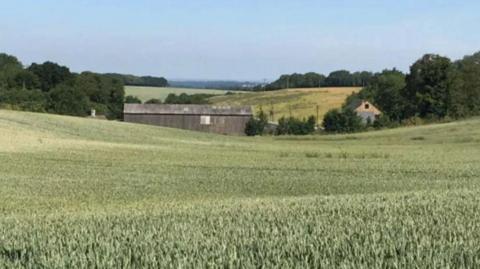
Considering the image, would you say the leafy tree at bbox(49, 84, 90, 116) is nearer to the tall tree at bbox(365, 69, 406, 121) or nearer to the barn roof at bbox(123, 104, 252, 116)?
the barn roof at bbox(123, 104, 252, 116)

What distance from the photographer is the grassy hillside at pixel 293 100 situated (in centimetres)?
14988

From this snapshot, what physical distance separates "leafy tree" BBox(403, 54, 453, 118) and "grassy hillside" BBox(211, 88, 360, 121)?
34141 mm

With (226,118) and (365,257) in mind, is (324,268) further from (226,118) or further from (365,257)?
(226,118)

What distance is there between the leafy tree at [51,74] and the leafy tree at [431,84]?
61429 millimetres

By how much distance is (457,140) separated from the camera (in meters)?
57.2

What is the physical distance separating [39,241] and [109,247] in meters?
1.05

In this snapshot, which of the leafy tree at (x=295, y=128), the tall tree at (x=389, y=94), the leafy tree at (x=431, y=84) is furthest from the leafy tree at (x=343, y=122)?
the tall tree at (x=389, y=94)

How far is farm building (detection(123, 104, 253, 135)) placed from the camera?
109875 millimetres

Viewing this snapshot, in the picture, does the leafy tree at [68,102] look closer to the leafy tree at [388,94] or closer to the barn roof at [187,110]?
the barn roof at [187,110]

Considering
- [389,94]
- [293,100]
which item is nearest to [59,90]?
[389,94]

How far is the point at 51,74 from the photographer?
132 m

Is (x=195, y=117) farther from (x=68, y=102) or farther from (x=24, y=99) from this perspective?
(x=24, y=99)

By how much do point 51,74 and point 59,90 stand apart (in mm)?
24557

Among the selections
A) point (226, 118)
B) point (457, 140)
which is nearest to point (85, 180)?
point (457, 140)
